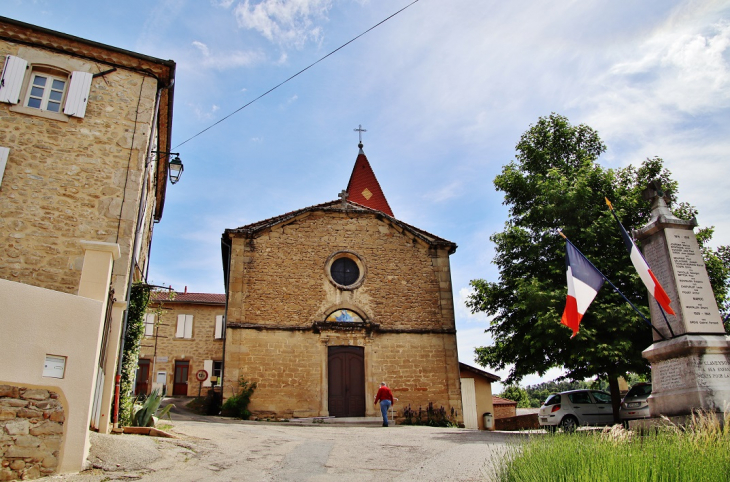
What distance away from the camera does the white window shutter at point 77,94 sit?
390 inches

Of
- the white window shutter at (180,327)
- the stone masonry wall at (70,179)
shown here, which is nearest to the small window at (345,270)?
the stone masonry wall at (70,179)

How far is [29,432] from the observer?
5.21 m

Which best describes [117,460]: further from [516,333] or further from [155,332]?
[155,332]

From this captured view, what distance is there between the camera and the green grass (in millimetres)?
3629

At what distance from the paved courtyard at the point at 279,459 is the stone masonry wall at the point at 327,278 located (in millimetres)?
6333

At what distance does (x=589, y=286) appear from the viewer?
26.9 feet

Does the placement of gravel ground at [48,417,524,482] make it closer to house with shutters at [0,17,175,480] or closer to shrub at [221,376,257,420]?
house with shutters at [0,17,175,480]

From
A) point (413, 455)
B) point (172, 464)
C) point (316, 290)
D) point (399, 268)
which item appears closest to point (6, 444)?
→ point (172, 464)

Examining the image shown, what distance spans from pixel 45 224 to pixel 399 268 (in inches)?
395

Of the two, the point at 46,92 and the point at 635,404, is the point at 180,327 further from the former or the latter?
the point at 635,404

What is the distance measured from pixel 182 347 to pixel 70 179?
58.2 ft

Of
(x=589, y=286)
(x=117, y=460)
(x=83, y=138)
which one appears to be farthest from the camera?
(x=83, y=138)

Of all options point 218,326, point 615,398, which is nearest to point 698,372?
point 615,398

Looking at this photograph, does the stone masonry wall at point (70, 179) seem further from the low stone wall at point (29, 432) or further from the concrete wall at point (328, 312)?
the concrete wall at point (328, 312)
